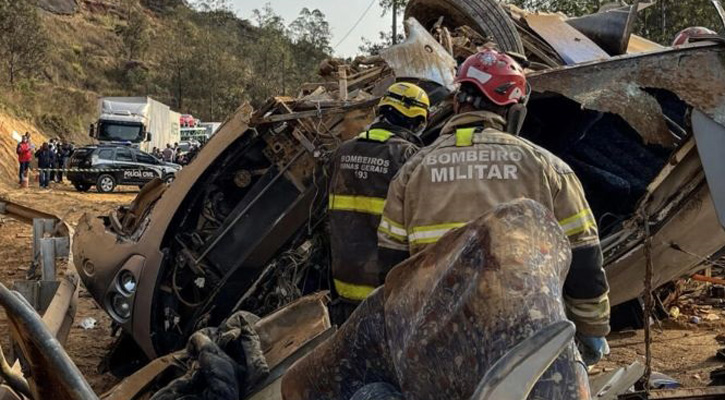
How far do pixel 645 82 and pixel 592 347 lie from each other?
174 centimetres

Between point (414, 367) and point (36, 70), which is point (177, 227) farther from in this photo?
point (36, 70)

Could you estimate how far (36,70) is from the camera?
37.1 m

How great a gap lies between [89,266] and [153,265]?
561 mm

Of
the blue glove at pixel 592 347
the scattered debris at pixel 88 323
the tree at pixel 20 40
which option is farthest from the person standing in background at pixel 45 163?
the blue glove at pixel 592 347

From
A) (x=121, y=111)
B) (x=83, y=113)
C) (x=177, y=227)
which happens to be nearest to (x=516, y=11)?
(x=177, y=227)

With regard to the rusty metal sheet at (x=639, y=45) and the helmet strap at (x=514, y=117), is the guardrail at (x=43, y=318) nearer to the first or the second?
the helmet strap at (x=514, y=117)

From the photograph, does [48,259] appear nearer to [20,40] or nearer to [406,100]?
[406,100]

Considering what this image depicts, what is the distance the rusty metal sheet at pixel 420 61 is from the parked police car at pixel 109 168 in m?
16.7

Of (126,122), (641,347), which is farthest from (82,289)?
(126,122)

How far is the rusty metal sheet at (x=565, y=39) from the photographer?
4.87 meters

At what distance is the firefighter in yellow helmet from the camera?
3.60 m

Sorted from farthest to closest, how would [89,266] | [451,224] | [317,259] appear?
[89,266], [317,259], [451,224]

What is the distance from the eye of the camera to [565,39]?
5.19 metres

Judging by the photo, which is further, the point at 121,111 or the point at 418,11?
the point at 121,111
